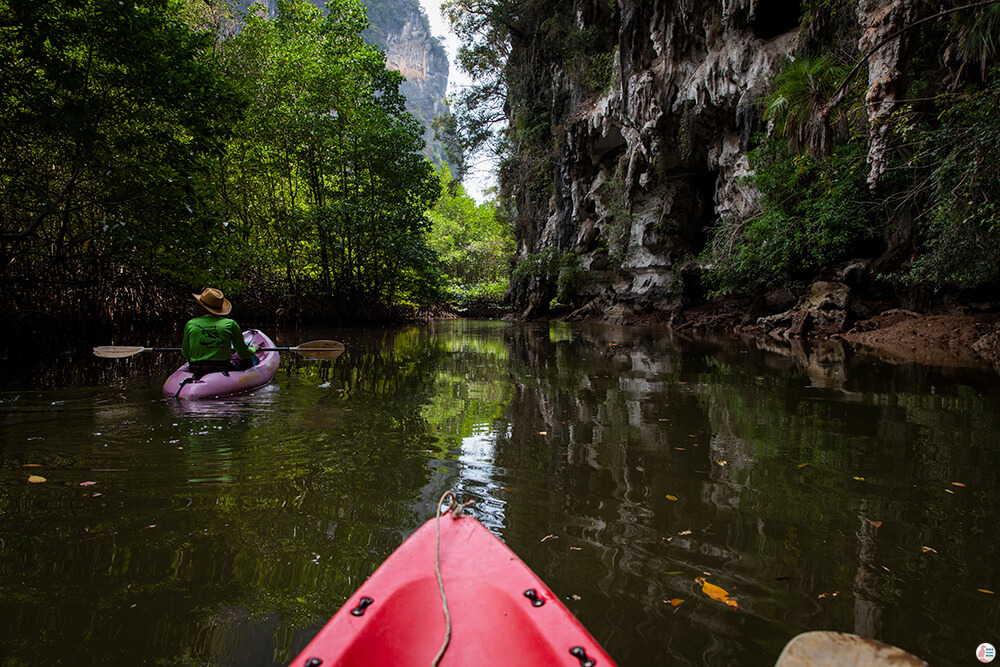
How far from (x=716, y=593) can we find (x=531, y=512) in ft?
3.13

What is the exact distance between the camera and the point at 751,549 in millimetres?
2109

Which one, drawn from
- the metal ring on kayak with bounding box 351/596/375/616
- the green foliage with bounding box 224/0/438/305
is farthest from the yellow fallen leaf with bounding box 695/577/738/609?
the green foliage with bounding box 224/0/438/305

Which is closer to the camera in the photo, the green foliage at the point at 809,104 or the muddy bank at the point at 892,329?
the green foliage at the point at 809,104

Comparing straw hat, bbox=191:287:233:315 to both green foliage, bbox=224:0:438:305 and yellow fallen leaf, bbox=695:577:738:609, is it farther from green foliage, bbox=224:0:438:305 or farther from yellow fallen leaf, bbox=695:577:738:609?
green foliage, bbox=224:0:438:305

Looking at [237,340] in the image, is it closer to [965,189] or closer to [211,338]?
[211,338]

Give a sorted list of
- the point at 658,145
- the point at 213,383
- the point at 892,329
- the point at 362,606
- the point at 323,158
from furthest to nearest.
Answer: the point at 658,145, the point at 323,158, the point at 892,329, the point at 213,383, the point at 362,606

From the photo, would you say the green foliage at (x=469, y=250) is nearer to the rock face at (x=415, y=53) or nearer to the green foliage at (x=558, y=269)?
the green foliage at (x=558, y=269)

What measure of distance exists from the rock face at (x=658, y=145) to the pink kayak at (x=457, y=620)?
43.9 feet

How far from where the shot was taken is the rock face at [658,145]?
13.7m

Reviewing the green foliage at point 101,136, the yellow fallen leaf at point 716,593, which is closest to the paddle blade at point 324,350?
the green foliage at point 101,136

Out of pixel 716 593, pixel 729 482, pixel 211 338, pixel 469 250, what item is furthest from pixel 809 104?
pixel 469 250

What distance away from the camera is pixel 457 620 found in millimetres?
1466

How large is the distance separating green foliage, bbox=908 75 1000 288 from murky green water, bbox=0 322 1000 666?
3.07 metres

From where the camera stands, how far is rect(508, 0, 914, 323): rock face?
13695 mm
